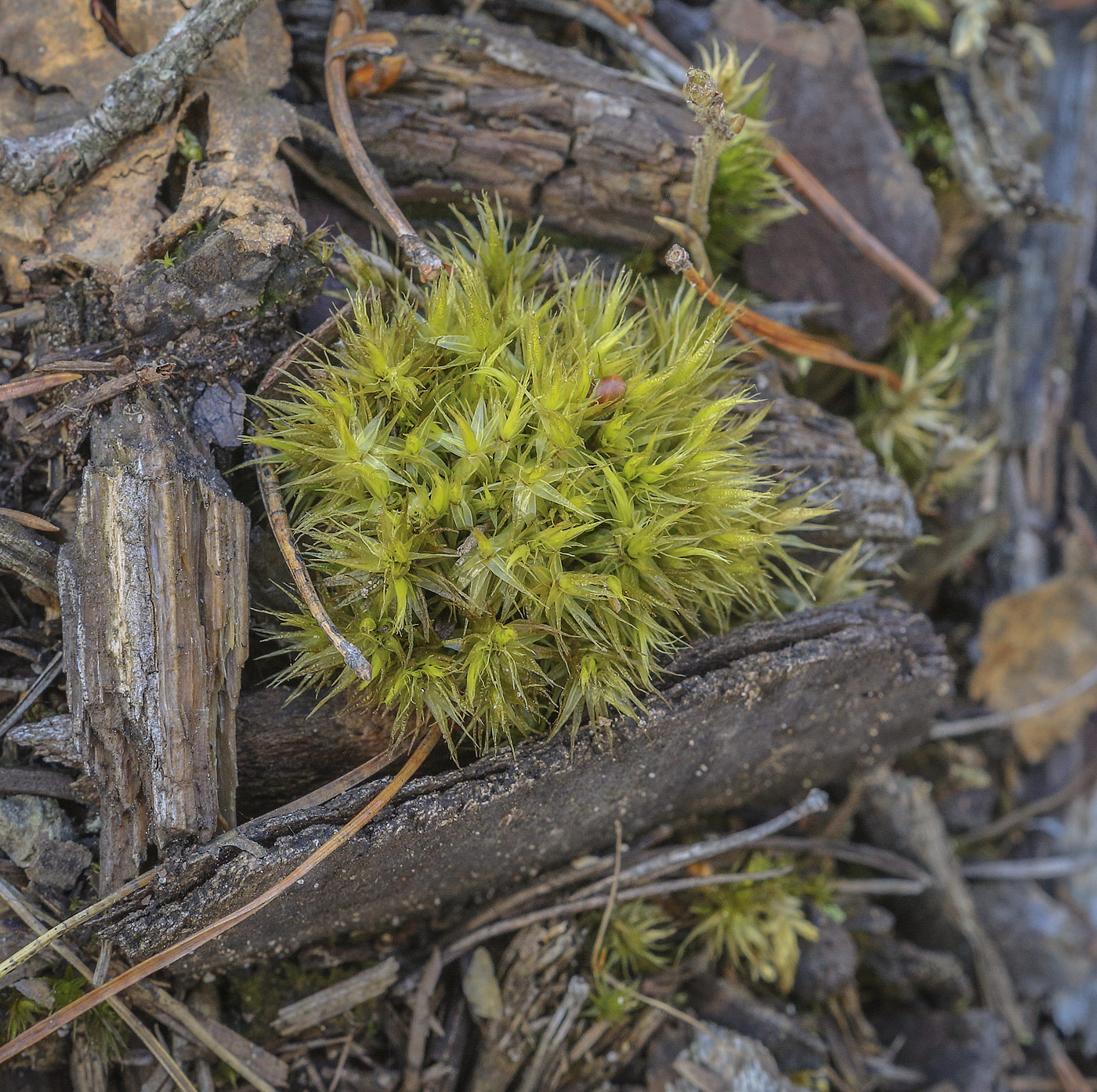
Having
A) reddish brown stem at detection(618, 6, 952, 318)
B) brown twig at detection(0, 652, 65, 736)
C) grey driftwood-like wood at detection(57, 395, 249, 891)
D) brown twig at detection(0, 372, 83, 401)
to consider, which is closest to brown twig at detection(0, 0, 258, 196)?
brown twig at detection(0, 372, 83, 401)

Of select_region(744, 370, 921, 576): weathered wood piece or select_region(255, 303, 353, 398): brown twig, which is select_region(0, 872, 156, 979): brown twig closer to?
select_region(255, 303, 353, 398): brown twig

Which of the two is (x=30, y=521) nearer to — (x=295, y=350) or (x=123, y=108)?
(x=295, y=350)

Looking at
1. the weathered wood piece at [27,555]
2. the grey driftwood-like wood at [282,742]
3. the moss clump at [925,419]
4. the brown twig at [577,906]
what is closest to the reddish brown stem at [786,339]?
the moss clump at [925,419]

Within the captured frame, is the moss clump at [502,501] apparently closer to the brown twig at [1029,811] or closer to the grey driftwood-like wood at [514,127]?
the grey driftwood-like wood at [514,127]

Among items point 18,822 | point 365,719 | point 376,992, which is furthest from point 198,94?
point 376,992

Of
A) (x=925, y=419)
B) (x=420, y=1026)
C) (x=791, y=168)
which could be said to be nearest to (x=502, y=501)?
(x=420, y=1026)

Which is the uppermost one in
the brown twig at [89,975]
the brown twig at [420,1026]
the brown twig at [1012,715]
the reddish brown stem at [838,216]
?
the reddish brown stem at [838,216]
